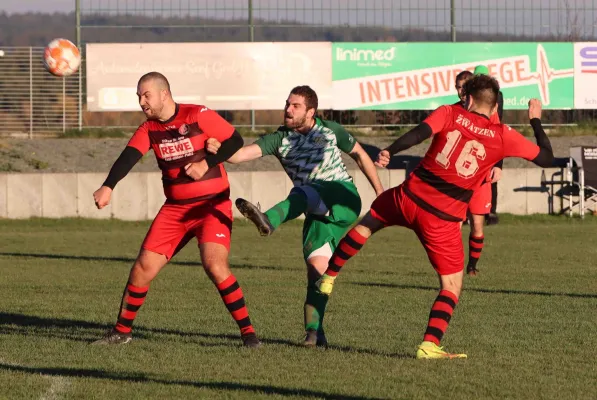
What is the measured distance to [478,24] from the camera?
2934 cm

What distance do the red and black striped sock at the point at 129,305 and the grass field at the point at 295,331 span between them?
16cm

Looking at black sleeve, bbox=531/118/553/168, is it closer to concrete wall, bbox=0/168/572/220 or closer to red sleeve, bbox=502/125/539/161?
red sleeve, bbox=502/125/539/161

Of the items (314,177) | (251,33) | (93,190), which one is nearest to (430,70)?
(251,33)

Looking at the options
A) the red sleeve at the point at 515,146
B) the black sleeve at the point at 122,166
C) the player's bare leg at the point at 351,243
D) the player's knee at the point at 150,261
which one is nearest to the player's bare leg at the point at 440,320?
the player's bare leg at the point at 351,243

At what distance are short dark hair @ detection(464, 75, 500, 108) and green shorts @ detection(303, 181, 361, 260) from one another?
1451 mm

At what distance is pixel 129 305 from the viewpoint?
9008 mm

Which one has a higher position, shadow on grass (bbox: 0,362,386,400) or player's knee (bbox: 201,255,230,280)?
player's knee (bbox: 201,255,230,280)

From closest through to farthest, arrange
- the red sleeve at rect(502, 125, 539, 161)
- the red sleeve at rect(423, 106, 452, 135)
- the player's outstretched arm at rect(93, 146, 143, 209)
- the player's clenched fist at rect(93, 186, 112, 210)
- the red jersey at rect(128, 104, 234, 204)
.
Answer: the red sleeve at rect(423, 106, 452, 135)
the red sleeve at rect(502, 125, 539, 161)
the player's clenched fist at rect(93, 186, 112, 210)
the player's outstretched arm at rect(93, 146, 143, 209)
the red jersey at rect(128, 104, 234, 204)

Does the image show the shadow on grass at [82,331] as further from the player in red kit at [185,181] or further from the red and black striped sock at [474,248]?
the red and black striped sock at [474,248]

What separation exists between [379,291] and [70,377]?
5.74 meters

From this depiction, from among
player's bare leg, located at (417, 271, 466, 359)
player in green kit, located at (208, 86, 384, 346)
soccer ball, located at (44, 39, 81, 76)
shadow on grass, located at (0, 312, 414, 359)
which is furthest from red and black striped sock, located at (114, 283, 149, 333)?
soccer ball, located at (44, 39, 81, 76)

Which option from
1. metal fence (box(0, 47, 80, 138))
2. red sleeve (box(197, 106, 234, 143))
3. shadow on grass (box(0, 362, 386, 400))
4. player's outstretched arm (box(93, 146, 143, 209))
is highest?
metal fence (box(0, 47, 80, 138))

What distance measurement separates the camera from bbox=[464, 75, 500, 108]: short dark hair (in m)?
7.97

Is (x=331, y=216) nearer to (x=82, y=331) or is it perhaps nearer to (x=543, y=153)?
(x=543, y=153)
